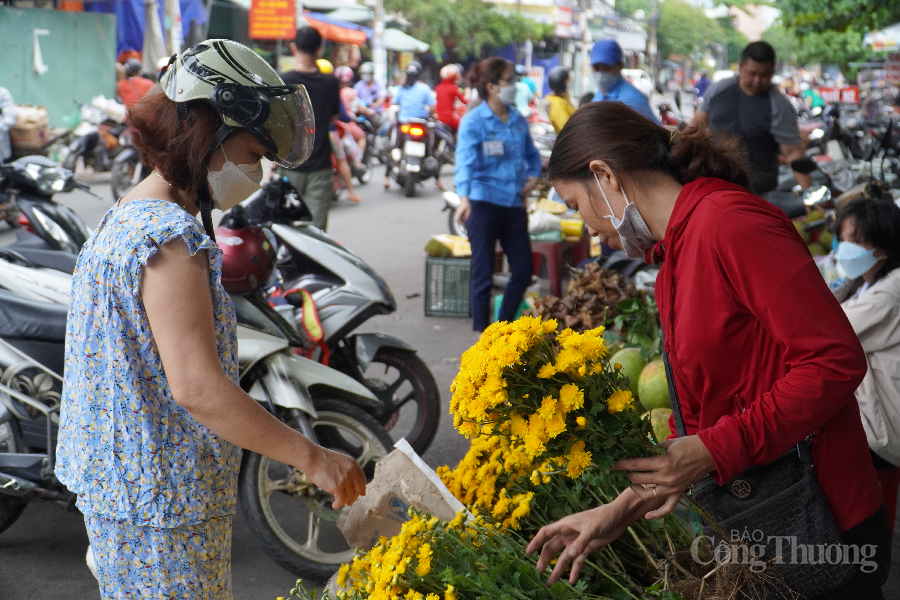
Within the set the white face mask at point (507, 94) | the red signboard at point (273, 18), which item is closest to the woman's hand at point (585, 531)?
the white face mask at point (507, 94)

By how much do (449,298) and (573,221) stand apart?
1.18 meters

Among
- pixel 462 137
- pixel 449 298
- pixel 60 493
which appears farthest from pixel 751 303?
pixel 449 298

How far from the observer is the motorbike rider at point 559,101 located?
8.53 m

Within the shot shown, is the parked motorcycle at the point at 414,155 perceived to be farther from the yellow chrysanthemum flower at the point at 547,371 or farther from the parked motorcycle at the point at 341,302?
the yellow chrysanthemum flower at the point at 547,371

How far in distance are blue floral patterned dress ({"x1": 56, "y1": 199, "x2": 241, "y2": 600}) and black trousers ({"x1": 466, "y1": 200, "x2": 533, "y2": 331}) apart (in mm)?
4046

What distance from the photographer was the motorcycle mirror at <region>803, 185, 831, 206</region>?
595cm

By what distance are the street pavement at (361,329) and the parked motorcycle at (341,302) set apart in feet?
1.44

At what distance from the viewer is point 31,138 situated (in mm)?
10406

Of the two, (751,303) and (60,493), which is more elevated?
(751,303)

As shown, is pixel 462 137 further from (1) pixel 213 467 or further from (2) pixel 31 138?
(2) pixel 31 138

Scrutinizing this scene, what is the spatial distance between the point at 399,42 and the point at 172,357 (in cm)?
2551

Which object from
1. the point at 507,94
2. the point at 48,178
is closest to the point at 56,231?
the point at 48,178

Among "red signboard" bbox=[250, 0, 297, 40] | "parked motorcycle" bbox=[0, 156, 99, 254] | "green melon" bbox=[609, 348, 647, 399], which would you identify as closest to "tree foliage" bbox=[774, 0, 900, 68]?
"green melon" bbox=[609, 348, 647, 399]

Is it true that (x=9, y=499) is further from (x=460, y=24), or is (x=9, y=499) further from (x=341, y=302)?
(x=460, y=24)
